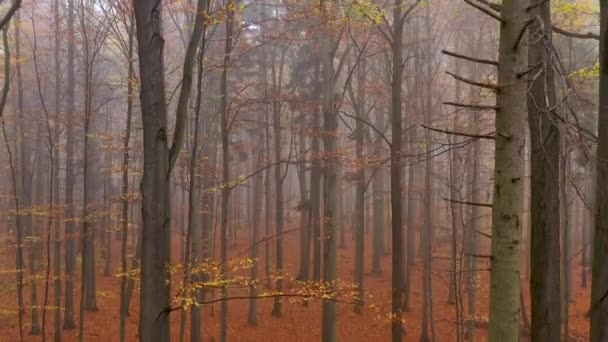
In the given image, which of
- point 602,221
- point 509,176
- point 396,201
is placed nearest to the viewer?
point 509,176

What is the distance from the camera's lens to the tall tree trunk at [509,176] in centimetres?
368

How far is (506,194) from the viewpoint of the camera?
3.70 meters

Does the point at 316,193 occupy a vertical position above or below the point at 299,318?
above

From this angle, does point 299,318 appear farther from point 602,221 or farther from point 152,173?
point 152,173

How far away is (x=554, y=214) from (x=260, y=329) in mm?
12404

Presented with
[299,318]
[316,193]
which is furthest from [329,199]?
[299,318]

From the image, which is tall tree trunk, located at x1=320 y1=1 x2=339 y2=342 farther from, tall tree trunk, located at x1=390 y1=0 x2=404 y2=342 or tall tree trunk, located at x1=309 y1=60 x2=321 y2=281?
tall tree trunk, located at x1=309 y1=60 x2=321 y2=281

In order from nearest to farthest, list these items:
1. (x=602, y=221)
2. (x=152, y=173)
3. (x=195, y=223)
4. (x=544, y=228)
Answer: (x=152, y=173)
(x=602, y=221)
(x=544, y=228)
(x=195, y=223)

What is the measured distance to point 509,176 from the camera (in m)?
3.68

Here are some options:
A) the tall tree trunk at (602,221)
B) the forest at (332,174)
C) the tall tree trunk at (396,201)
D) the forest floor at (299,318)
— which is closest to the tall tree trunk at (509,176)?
the forest at (332,174)

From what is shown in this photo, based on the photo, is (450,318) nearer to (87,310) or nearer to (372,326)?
(372,326)

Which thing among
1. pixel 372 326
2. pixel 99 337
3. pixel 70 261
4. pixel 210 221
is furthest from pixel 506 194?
pixel 210 221

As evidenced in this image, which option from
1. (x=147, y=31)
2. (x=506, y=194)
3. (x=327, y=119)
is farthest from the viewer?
(x=327, y=119)

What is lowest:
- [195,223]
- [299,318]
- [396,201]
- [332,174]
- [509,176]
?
[299,318]
